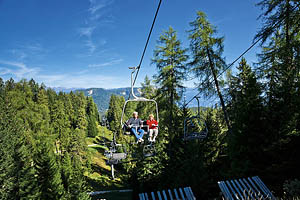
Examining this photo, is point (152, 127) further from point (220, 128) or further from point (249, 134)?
point (220, 128)

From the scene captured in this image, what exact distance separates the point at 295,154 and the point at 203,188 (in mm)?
8419

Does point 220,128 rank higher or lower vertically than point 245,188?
higher

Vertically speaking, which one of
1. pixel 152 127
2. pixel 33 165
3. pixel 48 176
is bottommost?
pixel 48 176

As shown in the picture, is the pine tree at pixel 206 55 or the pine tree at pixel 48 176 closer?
the pine tree at pixel 206 55

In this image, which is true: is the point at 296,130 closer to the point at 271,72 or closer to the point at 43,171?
the point at 271,72

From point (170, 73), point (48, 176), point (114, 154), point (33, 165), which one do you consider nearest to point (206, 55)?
point (170, 73)

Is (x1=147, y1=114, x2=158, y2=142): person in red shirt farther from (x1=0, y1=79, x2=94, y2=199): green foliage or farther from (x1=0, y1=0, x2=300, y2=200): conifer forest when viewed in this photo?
(x1=0, y1=79, x2=94, y2=199): green foliage

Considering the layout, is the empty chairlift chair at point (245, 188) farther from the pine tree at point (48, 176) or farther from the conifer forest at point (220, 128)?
the pine tree at point (48, 176)

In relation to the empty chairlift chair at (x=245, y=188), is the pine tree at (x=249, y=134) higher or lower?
higher

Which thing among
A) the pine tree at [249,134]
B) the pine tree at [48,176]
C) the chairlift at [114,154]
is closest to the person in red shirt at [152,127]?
the chairlift at [114,154]

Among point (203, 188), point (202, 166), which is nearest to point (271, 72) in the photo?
point (202, 166)

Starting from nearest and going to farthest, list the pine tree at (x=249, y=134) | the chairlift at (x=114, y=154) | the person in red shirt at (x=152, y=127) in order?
the person in red shirt at (x=152, y=127) → the pine tree at (x=249, y=134) → the chairlift at (x=114, y=154)

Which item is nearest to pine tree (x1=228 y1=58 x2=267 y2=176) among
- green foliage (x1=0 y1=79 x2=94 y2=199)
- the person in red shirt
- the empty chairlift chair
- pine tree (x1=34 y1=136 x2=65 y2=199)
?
the empty chairlift chair

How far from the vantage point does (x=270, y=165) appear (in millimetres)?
13352
